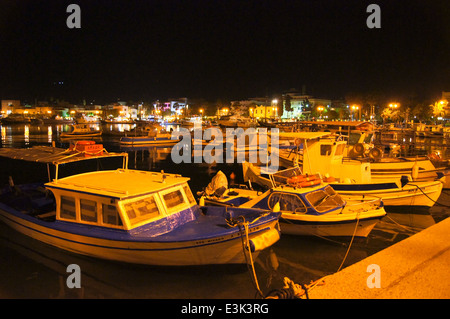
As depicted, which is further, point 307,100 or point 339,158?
point 307,100

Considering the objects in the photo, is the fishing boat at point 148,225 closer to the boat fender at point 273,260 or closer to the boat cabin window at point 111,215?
the boat cabin window at point 111,215

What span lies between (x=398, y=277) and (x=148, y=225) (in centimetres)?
610

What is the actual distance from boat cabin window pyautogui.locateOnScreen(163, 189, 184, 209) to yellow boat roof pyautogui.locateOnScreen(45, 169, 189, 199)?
267mm

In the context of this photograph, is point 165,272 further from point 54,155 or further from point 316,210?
point 54,155

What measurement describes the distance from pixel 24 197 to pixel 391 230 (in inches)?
583

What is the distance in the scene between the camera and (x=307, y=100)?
140500 millimetres

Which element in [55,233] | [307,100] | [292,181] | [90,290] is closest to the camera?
[90,290]

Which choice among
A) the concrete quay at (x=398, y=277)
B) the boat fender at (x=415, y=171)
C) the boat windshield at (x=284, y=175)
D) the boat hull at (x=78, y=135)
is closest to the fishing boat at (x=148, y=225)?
the concrete quay at (x=398, y=277)

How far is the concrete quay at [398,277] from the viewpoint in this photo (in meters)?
5.84

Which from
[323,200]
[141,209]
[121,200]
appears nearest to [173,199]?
[141,209]

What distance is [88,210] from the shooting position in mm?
9555
